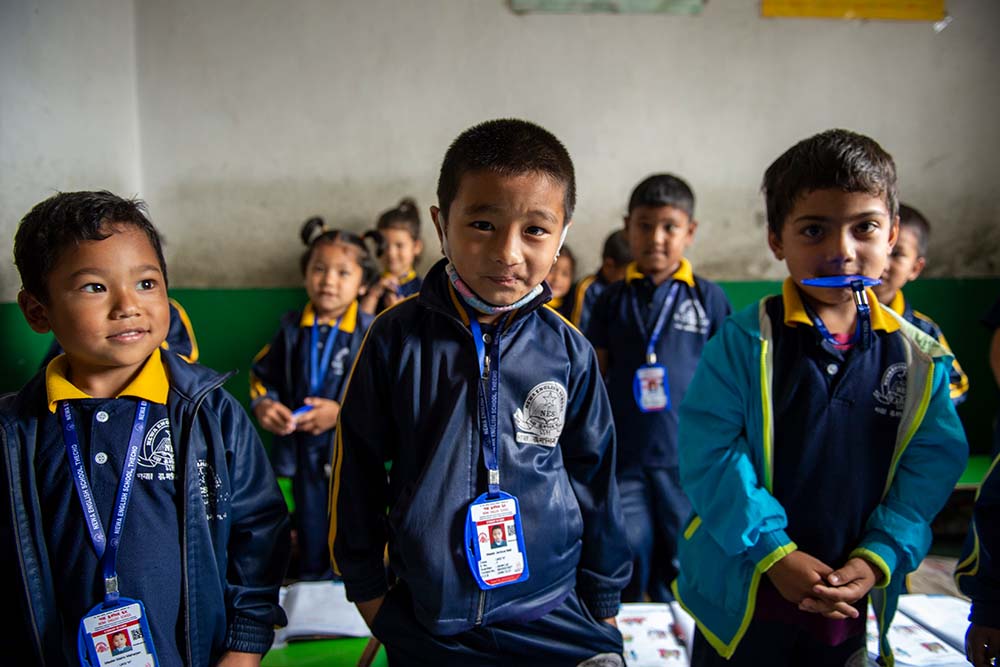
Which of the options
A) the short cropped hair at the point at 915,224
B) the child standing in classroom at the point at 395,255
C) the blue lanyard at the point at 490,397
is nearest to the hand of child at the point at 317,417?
the child standing in classroom at the point at 395,255

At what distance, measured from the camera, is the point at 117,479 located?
1076mm

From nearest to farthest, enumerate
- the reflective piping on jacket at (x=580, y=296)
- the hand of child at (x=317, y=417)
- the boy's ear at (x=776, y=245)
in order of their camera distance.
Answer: the boy's ear at (x=776, y=245), the hand of child at (x=317, y=417), the reflective piping on jacket at (x=580, y=296)

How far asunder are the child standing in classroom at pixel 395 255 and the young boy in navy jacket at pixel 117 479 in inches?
81.5

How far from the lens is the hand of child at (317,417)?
8.66ft

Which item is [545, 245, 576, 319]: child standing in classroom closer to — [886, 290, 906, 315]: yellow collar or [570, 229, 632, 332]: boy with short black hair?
[570, 229, 632, 332]: boy with short black hair

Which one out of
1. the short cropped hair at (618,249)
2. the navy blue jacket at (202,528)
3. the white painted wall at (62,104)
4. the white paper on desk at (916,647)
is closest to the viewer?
the navy blue jacket at (202,528)

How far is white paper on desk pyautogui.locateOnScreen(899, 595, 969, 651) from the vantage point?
5.71ft

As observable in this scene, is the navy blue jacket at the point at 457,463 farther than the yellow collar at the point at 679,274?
No

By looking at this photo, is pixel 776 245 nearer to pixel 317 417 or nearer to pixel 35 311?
pixel 35 311

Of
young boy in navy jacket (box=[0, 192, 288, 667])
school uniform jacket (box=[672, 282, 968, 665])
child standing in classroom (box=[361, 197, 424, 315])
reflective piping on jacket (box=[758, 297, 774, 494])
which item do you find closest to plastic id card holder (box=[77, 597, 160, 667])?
young boy in navy jacket (box=[0, 192, 288, 667])

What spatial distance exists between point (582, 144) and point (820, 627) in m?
3.04

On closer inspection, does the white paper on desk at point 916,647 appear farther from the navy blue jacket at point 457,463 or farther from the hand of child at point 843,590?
the navy blue jacket at point 457,463

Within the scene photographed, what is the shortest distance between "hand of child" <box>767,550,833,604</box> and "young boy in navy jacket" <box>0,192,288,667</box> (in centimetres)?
102

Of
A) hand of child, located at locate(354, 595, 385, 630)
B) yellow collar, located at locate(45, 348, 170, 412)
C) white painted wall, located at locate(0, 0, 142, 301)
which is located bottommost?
hand of child, located at locate(354, 595, 385, 630)
